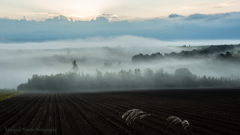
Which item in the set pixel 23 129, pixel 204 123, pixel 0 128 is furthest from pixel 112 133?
pixel 0 128

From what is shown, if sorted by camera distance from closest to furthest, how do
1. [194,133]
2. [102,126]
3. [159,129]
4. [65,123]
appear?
1. [194,133]
2. [159,129]
3. [102,126]
4. [65,123]

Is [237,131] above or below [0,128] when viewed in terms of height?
below

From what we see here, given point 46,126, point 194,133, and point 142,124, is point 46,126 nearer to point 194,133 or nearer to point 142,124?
point 142,124

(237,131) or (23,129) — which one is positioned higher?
(23,129)

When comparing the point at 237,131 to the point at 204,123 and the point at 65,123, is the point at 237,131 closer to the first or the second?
the point at 204,123

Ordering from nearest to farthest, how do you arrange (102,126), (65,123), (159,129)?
(159,129) < (102,126) < (65,123)

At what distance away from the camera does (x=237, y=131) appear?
77.9 ft

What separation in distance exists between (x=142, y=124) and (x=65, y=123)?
11.4 meters

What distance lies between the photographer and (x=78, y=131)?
24.7 metres

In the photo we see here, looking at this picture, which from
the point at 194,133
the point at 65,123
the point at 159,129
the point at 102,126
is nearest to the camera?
the point at 194,133

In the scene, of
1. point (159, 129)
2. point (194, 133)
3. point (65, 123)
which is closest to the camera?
point (194, 133)

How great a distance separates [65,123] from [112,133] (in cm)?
915

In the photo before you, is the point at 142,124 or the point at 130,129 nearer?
the point at 130,129

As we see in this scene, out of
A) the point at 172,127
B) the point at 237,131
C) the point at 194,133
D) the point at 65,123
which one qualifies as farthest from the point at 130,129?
the point at 237,131
